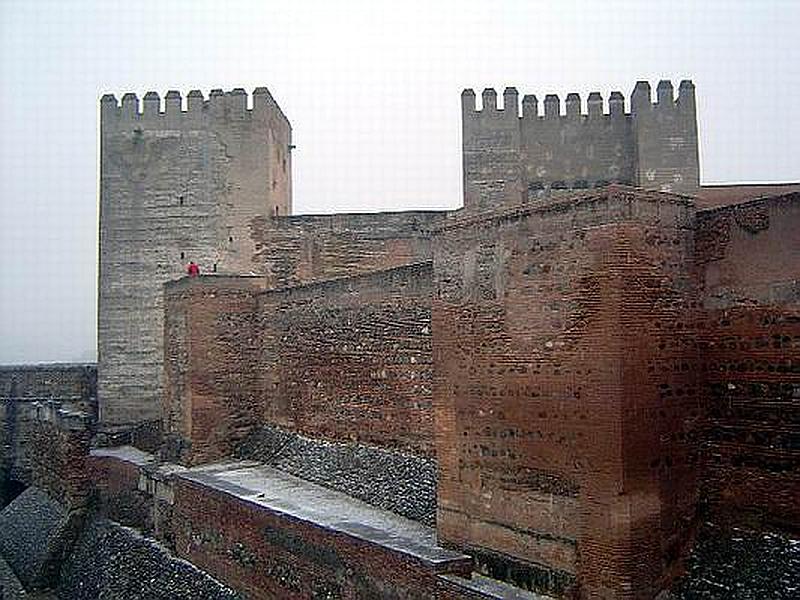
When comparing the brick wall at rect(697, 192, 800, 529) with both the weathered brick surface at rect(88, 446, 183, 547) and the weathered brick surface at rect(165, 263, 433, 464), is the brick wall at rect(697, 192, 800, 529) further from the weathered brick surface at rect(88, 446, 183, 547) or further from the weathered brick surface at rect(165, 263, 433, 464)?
the weathered brick surface at rect(88, 446, 183, 547)

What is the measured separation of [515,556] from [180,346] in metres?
8.05

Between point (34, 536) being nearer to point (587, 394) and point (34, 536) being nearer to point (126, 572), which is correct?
point (126, 572)

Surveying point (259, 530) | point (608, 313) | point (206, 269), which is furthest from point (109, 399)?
point (608, 313)

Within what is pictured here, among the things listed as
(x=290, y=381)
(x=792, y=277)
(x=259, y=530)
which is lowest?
(x=259, y=530)

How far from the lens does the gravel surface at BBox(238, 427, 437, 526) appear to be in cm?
996

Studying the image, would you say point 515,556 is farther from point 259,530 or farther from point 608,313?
point 259,530

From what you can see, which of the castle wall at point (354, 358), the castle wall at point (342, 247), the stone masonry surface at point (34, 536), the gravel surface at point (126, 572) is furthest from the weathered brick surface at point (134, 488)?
the castle wall at point (342, 247)

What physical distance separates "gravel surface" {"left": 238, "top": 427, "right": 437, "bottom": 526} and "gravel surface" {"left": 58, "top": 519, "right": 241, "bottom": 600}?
185cm

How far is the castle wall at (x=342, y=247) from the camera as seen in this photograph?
16734mm

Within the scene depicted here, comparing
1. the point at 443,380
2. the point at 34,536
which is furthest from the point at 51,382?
the point at 443,380

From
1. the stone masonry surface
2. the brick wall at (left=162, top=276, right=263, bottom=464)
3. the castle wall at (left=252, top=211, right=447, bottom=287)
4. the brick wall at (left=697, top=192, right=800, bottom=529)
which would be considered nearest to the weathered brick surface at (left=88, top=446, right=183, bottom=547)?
the brick wall at (left=162, top=276, right=263, bottom=464)

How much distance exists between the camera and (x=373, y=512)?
10.1 meters

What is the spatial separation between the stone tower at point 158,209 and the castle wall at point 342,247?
1.89 ft

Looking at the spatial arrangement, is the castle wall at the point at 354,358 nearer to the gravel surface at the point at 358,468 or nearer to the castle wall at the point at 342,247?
the gravel surface at the point at 358,468
